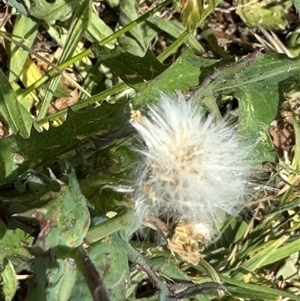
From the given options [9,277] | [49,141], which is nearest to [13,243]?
[9,277]

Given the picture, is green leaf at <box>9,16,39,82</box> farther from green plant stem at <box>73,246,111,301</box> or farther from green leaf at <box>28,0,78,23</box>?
green plant stem at <box>73,246,111,301</box>

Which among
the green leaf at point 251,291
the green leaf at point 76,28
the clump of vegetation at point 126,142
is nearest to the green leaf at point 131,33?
the clump of vegetation at point 126,142

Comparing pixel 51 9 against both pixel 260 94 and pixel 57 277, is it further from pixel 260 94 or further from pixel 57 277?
pixel 57 277

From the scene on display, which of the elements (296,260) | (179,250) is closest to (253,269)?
(296,260)

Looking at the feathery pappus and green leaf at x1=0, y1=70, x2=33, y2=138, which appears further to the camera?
green leaf at x1=0, y1=70, x2=33, y2=138

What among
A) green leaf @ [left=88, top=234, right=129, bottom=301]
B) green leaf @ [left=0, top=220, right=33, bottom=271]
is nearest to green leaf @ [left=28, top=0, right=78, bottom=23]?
green leaf @ [left=0, top=220, right=33, bottom=271]

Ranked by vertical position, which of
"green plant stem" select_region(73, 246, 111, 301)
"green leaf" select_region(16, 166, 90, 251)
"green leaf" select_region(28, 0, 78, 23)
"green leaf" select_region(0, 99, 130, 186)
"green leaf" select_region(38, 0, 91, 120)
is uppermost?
"green leaf" select_region(28, 0, 78, 23)

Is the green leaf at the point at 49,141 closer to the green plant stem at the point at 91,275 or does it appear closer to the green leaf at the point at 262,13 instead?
the green plant stem at the point at 91,275

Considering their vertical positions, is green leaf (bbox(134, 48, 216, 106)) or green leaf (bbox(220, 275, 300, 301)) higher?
green leaf (bbox(134, 48, 216, 106))
